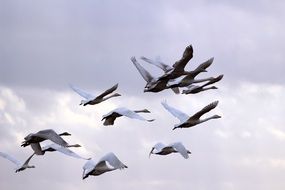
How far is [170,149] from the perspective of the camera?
184ft

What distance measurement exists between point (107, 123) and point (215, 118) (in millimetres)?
6474

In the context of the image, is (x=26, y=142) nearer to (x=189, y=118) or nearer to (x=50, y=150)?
(x=50, y=150)

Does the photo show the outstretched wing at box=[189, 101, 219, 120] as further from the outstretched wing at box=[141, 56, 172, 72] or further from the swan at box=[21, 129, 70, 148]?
the swan at box=[21, 129, 70, 148]

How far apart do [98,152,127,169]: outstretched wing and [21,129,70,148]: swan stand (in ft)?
6.39

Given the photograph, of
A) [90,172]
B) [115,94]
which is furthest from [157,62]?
[90,172]

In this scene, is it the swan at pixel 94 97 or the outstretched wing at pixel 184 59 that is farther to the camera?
the swan at pixel 94 97

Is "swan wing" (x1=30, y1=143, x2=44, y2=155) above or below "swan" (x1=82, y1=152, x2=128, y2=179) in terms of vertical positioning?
above

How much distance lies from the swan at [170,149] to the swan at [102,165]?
389cm

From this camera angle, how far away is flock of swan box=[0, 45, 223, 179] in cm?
5272

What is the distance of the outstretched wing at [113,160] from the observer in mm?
51125

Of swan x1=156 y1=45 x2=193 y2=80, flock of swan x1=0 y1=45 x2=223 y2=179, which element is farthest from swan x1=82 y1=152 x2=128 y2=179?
swan x1=156 y1=45 x2=193 y2=80

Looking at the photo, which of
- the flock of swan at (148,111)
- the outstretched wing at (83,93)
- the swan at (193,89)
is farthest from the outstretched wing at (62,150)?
the swan at (193,89)

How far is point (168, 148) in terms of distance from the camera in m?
56.1

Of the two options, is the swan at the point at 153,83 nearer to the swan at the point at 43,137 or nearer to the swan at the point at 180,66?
the swan at the point at 180,66
